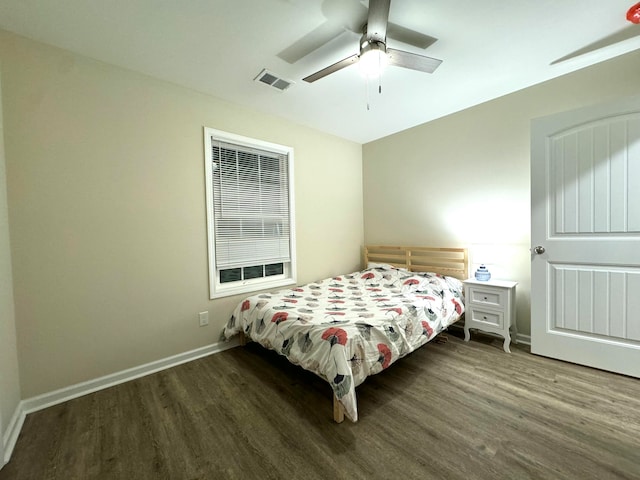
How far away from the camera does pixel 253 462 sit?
139 centimetres

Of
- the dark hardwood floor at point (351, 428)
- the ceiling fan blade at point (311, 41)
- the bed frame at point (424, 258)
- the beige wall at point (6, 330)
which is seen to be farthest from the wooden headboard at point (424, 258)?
the beige wall at point (6, 330)

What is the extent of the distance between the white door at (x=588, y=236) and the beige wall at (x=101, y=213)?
2.89 metres

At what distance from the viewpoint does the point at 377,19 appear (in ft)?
5.08

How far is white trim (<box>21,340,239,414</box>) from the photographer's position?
6.06 ft

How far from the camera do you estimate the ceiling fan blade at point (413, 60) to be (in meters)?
1.73

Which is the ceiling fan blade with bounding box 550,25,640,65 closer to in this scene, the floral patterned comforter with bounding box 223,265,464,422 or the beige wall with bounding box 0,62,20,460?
the floral patterned comforter with bounding box 223,265,464,422

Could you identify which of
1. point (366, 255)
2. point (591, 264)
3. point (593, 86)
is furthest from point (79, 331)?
point (593, 86)

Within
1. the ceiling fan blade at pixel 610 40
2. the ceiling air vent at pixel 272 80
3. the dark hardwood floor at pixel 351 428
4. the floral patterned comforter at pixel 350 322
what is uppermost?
the ceiling air vent at pixel 272 80

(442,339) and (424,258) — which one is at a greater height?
(424,258)

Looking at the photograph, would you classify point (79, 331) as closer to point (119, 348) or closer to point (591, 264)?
point (119, 348)

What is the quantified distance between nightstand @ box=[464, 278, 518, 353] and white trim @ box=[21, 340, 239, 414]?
251 centimetres

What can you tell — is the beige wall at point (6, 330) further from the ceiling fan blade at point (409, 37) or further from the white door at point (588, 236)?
the white door at point (588, 236)

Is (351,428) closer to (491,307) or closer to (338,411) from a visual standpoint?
(338,411)

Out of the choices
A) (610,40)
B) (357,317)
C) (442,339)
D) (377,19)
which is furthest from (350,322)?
(610,40)
